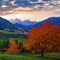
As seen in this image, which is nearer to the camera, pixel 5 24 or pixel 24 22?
pixel 5 24

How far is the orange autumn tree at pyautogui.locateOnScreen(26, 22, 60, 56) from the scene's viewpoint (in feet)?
19.9

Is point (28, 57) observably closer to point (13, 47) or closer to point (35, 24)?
point (13, 47)

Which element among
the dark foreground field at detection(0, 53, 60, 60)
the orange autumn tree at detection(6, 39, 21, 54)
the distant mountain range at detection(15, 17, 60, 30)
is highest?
the distant mountain range at detection(15, 17, 60, 30)

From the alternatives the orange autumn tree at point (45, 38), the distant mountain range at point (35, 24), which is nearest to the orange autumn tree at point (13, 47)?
→ the orange autumn tree at point (45, 38)

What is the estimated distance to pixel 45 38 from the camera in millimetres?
6051

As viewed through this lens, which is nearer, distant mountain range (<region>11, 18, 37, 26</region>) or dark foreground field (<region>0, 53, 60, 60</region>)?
dark foreground field (<region>0, 53, 60, 60</region>)

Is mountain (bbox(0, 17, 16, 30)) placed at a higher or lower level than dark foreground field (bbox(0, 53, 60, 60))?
higher

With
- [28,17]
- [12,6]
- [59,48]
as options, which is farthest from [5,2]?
[59,48]

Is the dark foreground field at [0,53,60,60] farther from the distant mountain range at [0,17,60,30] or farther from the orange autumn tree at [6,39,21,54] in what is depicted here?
the distant mountain range at [0,17,60,30]

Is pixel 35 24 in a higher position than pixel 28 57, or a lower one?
higher

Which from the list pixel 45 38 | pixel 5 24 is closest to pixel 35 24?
pixel 45 38

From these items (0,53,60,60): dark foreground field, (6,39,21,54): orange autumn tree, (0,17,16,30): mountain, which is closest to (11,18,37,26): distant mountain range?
(0,17,16,30): mountain

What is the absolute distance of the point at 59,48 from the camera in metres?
6.09

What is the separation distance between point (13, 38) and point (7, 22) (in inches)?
17.4
